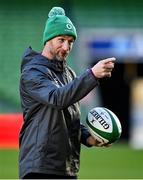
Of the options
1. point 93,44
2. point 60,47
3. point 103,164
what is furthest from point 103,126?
point 93,44

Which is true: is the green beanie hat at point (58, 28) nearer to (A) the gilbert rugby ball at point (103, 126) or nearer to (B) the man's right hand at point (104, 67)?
(B) the man's right hand at point (104, 67)

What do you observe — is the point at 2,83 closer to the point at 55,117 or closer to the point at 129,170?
the point at 129,170

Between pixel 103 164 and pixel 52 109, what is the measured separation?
8.40m

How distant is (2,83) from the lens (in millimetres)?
21312

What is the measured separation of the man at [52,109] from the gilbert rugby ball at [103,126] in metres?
0.29

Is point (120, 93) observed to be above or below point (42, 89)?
below

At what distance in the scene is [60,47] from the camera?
5438 millimetres

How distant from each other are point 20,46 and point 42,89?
16.6 m

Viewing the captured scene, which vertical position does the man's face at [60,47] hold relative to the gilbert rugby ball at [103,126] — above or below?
above

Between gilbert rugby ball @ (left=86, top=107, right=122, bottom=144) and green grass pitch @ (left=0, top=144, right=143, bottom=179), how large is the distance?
5220mm

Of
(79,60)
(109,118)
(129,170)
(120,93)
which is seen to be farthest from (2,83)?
(109,118)

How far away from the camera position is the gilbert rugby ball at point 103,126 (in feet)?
19.0

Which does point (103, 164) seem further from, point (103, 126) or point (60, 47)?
point (60, 47)

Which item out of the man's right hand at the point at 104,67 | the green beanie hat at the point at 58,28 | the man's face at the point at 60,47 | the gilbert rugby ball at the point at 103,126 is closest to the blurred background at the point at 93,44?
the gilbert rugby ball at the point at 103,126
